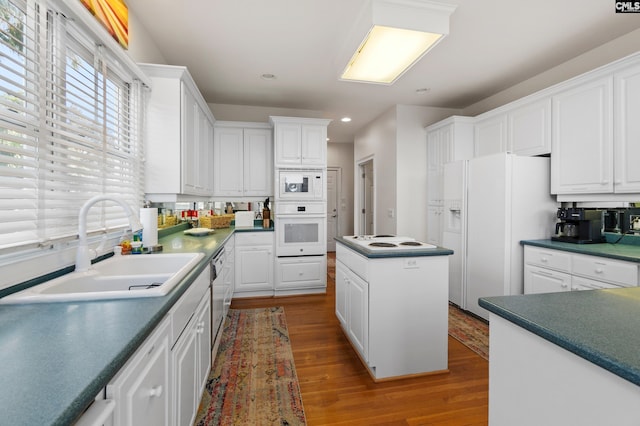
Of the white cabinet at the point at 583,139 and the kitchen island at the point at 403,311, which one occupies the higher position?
the white cabinet at the point at 583,139

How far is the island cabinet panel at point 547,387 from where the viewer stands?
0.65 meters

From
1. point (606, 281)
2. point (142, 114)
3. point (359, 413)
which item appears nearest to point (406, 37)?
point (142, 114)

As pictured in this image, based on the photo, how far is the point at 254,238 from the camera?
3.86 metres

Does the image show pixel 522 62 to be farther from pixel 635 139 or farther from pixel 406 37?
pixel 406 37

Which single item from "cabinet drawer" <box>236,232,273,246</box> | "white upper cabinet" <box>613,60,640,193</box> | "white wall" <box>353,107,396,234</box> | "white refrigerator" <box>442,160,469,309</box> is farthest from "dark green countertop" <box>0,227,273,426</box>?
"white wall" <box>353,107,396,234</box>

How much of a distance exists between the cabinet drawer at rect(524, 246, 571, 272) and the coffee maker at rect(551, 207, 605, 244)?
249 mm

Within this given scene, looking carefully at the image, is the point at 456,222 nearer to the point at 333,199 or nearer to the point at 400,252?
the point at 400,252

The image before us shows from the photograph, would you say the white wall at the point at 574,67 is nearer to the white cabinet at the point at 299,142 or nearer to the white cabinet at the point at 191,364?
the white cabinet at the point at 299,142

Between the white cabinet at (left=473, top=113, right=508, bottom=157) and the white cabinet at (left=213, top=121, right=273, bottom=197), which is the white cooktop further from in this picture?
the white cabinet at (left=213, top=121, right=273, bottom=197)

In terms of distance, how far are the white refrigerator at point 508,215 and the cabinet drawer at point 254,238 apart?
8.41ft

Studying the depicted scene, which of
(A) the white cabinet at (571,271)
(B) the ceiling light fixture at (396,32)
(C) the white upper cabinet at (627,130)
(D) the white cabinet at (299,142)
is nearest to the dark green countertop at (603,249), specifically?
(A) the white cabinet at (571,271)

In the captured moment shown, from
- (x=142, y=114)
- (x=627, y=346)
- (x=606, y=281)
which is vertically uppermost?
(x=142, y=114)

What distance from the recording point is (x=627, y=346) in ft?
2.23

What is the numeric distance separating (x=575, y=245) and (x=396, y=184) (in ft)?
7.29
